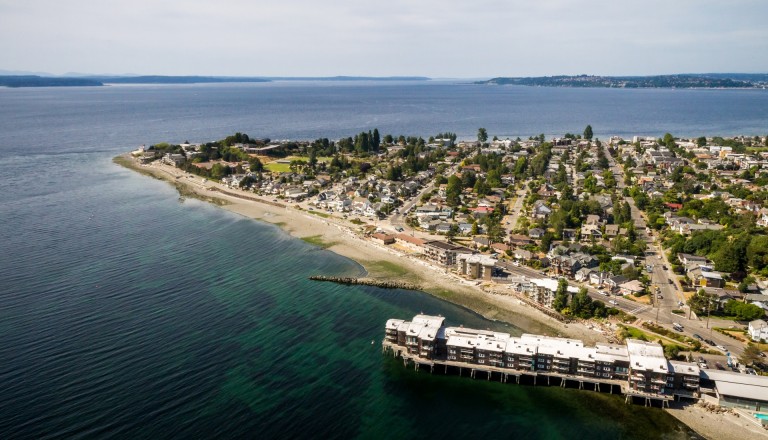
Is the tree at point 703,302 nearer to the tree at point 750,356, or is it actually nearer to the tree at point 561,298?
the tree at point 750,356

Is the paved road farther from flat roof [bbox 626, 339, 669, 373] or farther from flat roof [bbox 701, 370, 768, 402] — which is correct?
flat roof [bbox 626, 339, 669, 373]

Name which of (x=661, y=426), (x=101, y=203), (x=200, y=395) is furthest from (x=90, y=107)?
(x=661, y=426)

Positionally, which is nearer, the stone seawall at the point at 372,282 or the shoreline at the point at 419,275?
the shoreline at the point at 419,275

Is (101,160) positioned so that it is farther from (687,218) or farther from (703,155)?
(703,155)

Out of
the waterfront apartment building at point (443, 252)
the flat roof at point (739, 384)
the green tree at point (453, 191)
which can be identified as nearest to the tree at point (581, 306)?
the flat roof at point (739, 384)

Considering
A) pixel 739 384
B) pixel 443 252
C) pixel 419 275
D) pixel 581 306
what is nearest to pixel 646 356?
pixel 739 384

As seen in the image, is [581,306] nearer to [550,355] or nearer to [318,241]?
[550,355]
